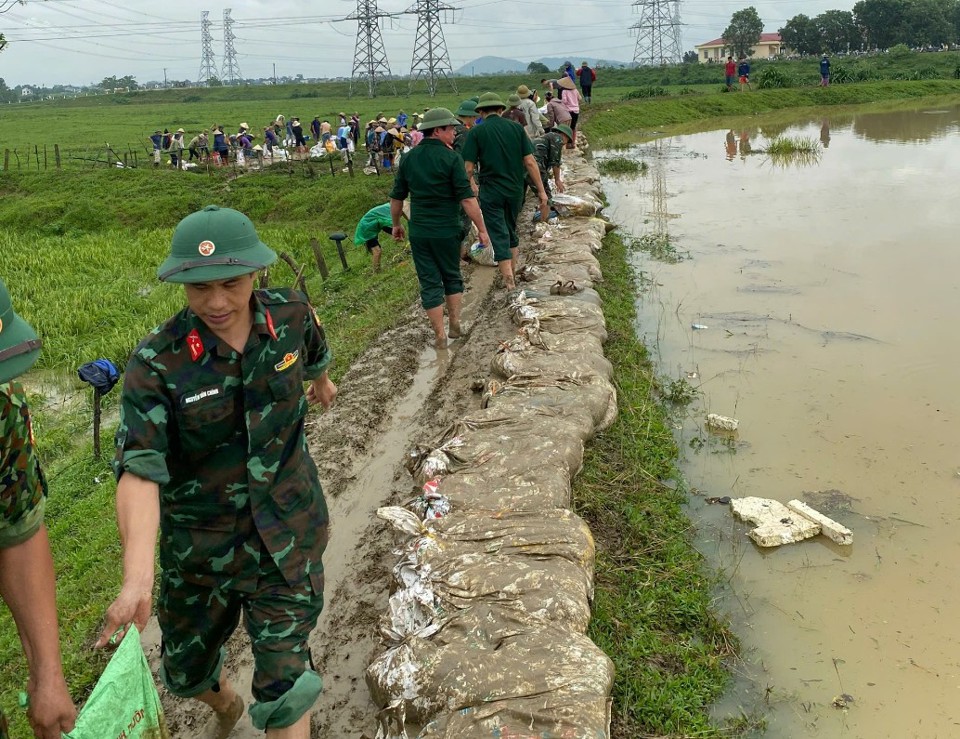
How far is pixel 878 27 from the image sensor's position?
54.5 meters

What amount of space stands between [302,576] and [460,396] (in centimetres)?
306

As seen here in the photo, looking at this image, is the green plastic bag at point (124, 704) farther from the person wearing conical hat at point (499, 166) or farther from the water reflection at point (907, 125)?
the water reflection at point (907, 125)

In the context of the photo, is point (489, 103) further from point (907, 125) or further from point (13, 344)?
point (907, 125)

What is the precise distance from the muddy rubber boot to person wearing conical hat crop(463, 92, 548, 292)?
448 centimetres

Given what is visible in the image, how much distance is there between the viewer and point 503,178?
666cm

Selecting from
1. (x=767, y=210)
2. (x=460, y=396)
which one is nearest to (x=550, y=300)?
(x=460, y=396)

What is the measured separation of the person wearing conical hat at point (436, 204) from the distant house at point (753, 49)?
2894 inches

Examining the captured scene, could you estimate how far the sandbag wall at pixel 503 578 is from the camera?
2.30m

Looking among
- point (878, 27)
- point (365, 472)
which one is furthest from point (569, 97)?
point (878, 27)

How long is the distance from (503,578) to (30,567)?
1.52 meters

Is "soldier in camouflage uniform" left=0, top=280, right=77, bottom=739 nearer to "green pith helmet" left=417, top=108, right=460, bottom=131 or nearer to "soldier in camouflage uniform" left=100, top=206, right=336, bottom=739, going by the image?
"soldier in camouflage uniform" left=100, top=206, right=336, bottom=739

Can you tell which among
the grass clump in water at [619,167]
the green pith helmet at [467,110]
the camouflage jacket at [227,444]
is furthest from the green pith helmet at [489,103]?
the grass clump in water at [619,167]

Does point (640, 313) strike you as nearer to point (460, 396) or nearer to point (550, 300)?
point (550, 300)

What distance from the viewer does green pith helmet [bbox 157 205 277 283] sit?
1.91 m
